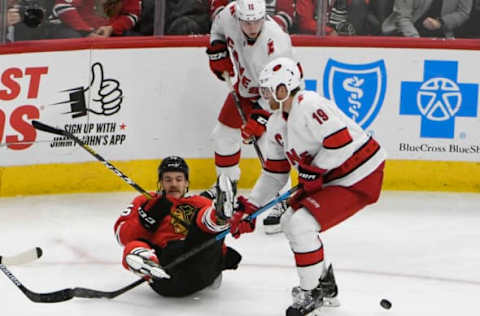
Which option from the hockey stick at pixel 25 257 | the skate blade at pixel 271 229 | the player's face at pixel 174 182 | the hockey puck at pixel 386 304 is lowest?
the skate blade at pixel 271 229

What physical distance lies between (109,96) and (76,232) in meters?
0.90

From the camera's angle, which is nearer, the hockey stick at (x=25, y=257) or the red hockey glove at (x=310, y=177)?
the red hockey glove at (x=310, y=177)

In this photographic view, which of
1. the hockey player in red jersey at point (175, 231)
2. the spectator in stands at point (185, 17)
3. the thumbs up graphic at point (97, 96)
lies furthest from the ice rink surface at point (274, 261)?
the spectator in stands at point (185, 17)

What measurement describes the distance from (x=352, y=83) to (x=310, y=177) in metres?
2.08

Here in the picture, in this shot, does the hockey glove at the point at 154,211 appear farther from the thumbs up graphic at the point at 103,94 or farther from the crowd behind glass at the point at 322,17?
the crowd behind glass at the point at 322,17

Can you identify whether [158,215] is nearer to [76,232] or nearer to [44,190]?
[76,232]

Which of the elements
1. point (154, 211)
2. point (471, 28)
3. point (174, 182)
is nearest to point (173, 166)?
point (174, 182)

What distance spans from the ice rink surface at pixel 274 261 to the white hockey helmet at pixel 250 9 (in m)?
1.11

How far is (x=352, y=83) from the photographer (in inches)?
242

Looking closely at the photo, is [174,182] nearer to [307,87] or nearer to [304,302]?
[304,302]

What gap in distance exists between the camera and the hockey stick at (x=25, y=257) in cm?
448

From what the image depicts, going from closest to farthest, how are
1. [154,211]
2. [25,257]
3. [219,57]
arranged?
[154,211] < [25,257] < [219,57]

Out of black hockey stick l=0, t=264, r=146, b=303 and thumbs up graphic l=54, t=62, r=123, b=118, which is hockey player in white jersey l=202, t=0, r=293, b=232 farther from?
black hockey stick l=0, t=264, r=146, b=303

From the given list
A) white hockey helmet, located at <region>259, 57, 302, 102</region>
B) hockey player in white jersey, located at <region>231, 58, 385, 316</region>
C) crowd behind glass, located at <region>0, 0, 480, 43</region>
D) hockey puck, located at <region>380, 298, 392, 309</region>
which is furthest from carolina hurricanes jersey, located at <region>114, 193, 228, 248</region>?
crowd behind glass, located at <region>0, 0, 480, 43</region>
